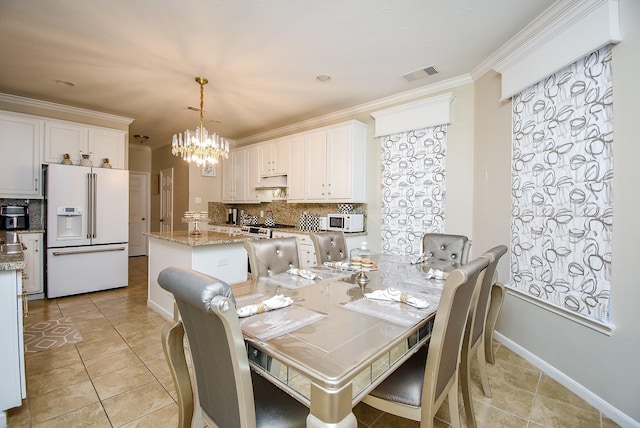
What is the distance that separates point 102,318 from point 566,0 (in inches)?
201

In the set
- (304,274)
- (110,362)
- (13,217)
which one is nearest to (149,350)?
(110,362)

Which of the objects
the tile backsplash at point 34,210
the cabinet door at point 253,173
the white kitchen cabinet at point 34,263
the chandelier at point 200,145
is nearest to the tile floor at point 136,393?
the white kitchen cabinet at point 34,263

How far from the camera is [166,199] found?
6.95 metres

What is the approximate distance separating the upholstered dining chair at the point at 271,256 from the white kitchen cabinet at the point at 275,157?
2.86m

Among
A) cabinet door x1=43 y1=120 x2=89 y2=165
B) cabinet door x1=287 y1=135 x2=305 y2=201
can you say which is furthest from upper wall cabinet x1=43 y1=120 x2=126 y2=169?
cabinet door x1=287 y1=135 x2=305 y2=201

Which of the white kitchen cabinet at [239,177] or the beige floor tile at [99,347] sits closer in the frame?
the beige floor tile at [99,347]

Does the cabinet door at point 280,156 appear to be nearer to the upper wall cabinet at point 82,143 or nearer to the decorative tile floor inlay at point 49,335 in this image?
the upper wall cabinet at point 82,143

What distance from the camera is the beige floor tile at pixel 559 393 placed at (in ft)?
6.39

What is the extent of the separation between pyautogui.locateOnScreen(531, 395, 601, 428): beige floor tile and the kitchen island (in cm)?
249

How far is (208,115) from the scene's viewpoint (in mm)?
4742

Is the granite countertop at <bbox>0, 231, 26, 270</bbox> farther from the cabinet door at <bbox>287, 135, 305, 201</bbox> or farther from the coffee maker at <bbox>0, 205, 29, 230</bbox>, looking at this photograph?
the cabinet door at <bbox>287, 135, 305, 201</bbox>

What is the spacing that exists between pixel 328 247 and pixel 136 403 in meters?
1.81

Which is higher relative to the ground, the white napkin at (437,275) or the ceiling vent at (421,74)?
the ceiling vent at (421,74)

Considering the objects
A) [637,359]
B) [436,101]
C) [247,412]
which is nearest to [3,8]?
[247,412]
